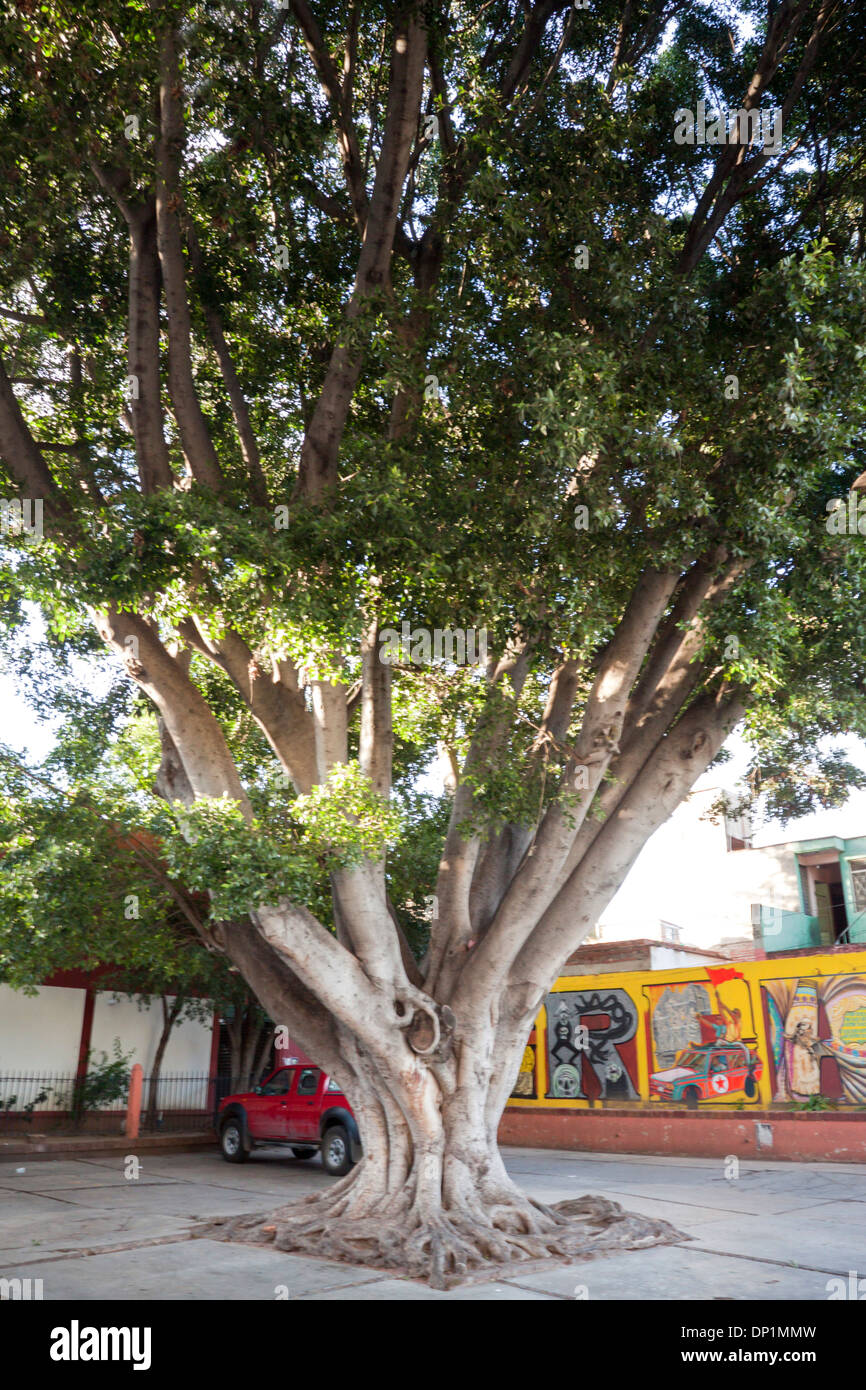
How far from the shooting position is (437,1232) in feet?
26.2

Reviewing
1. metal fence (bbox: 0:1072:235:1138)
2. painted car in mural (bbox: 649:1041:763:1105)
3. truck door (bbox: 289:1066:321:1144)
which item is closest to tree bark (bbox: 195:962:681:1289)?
truck door (bbox: 289:1066:321:1144)

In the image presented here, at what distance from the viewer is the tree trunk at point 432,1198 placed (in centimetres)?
811

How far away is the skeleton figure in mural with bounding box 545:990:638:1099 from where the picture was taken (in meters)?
20.4

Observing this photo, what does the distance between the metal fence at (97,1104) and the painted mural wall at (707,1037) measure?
21.5 feet

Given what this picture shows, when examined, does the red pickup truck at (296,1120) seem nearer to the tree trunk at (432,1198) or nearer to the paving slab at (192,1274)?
the tree trunk at (432,1198)

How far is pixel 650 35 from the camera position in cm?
1067

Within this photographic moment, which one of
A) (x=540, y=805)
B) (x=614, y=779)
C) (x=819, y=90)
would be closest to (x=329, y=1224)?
(x=540, y=805)

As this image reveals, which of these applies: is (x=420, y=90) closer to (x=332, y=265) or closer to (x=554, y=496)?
(x=332, y=265)

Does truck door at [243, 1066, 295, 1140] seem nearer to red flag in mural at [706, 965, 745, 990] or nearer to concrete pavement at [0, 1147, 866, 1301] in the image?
concrete pavement at [0, 1147, 866, 1301]

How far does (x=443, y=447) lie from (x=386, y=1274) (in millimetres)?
6993

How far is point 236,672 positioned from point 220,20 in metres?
5.61

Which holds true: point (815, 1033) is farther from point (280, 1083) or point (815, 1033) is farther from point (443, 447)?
point (443, 447)

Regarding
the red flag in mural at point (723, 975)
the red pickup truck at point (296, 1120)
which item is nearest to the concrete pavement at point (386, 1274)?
the red pickup truck at point (296, 1120)

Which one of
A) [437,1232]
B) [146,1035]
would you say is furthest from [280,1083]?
[437,1232]
